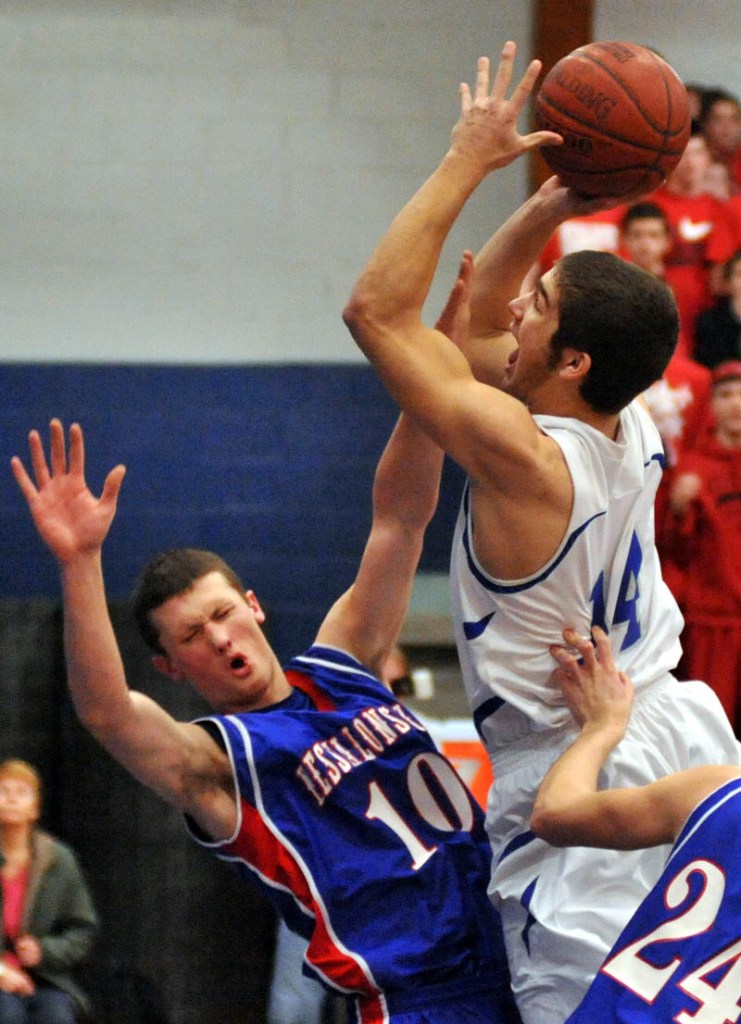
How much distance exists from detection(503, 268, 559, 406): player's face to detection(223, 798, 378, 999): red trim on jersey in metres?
0.98

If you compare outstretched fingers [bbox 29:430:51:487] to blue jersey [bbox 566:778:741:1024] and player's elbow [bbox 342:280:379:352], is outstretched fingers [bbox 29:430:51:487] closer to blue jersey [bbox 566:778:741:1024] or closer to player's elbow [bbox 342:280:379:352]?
player's elbow [bbox 342:280:379:352]

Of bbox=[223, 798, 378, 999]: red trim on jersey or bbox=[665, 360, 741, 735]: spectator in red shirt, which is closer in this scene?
bbox=[223, 798, 378, 999]: red trim on jersey

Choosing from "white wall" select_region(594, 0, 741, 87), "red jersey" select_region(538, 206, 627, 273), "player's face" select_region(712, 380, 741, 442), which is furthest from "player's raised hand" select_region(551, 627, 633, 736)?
"white wall" select_region(594, 0, 741, 87)

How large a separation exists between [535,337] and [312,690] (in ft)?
2.93

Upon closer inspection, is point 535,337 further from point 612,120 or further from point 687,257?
point 687,257

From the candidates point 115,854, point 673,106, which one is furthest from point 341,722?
point 115,854

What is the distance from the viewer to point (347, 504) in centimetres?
688

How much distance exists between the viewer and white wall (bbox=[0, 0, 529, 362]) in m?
6.80

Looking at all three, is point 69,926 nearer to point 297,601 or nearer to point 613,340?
point 297,601

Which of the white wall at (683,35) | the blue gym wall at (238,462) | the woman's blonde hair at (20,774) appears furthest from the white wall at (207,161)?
the woman's blonde hair at (20,774)

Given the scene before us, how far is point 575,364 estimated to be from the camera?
307 cm

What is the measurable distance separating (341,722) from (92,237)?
409 cm

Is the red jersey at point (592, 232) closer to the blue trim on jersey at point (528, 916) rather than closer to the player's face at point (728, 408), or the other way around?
the player's face at point (728, 408)

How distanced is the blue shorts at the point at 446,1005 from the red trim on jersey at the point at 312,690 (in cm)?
60
